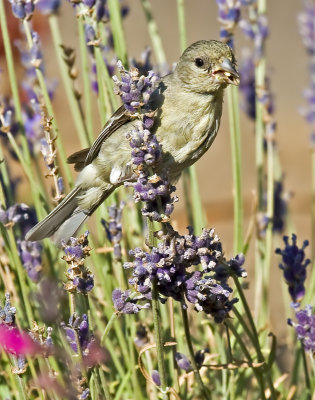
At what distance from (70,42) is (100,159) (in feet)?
12.7

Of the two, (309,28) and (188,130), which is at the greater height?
(309,28)

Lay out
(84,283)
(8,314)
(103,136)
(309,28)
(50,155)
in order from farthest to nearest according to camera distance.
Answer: (309,28)
(103,136)
(50,155)
(84,283)
(8,314)

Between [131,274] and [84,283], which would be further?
[131,274]

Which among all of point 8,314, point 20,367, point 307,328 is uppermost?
point 8,314

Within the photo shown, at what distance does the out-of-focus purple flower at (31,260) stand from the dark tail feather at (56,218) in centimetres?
4

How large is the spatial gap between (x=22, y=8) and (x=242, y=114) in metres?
3.33

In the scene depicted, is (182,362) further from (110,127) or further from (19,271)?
(110,127)

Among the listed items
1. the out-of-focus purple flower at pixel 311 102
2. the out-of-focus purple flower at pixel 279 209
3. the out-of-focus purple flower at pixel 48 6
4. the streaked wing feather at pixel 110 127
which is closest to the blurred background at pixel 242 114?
the out-of-focus purple flower at pixel 311 102

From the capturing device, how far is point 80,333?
3.77 ft

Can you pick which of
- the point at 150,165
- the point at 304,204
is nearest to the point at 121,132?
the point at 150,165

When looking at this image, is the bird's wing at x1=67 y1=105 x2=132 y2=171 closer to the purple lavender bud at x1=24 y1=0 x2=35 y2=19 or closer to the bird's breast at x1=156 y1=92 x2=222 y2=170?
the bird's breast at x1=156 y1=92 x2=222 y2=170

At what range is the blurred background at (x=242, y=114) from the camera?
3646 millimetres

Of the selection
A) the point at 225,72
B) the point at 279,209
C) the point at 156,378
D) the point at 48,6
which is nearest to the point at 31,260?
the point at 156,378

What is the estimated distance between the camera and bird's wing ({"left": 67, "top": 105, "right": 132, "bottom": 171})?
157cm
